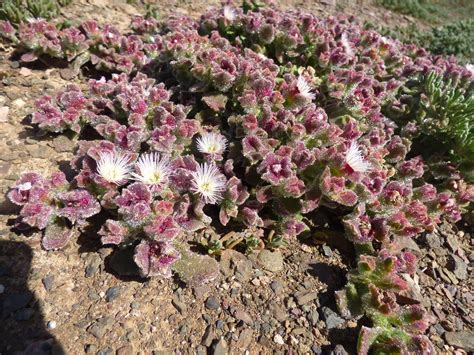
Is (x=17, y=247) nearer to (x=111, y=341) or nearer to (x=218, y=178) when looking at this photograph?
(x=111, y=341)

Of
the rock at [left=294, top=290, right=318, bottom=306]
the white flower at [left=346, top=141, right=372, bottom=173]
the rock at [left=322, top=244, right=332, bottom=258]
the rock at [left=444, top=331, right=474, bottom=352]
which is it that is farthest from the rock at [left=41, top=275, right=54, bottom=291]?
the rock at [left=444, top=331, right=474, bottom=352]

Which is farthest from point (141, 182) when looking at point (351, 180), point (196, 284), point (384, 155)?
point (384, 155)

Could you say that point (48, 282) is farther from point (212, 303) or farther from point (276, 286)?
point (276, 286)

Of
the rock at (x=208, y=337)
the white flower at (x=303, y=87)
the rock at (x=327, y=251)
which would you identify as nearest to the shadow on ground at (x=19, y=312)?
the rock at (x=208, y=337)

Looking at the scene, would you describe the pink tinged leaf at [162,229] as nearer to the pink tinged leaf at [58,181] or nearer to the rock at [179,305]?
the rock at [179,305]

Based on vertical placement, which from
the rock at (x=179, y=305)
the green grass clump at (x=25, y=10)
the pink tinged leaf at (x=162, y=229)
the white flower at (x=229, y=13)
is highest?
the white flower at (x=229, y=13)

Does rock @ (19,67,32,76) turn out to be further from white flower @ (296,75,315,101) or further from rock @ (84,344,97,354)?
rock @ (84,344,97,354)
